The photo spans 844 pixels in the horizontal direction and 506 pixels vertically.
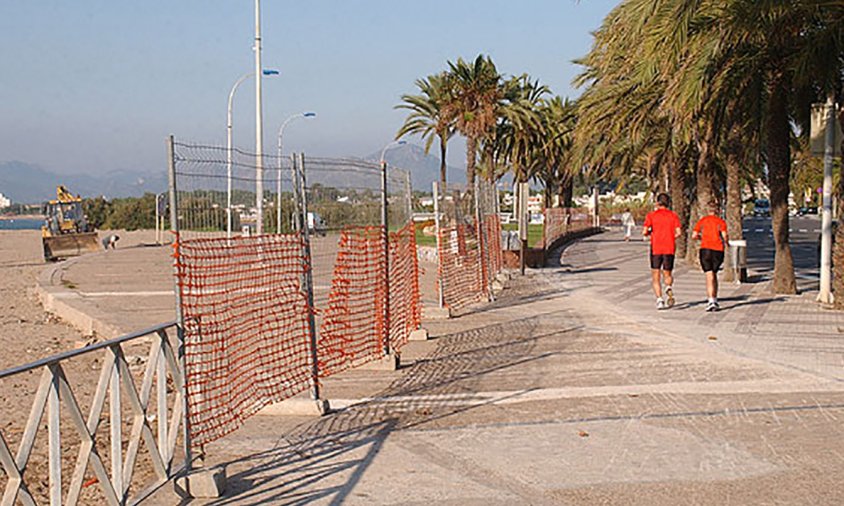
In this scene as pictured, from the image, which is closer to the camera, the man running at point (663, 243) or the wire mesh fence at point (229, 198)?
the wire mesh fence at point (229, 198)

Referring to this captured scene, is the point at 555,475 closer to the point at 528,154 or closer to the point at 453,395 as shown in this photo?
the point at 453,395

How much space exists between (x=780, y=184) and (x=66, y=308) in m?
13.2

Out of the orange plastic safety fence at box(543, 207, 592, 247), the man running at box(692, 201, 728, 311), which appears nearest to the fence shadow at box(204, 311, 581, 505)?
the man running at box(692, 201, 728, 311)

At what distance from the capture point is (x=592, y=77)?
27141 mm

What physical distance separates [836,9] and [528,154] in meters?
35.5

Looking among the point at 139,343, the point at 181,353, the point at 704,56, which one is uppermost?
the point at 704,56

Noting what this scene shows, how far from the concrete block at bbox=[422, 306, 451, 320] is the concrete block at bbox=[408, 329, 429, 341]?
2.37m

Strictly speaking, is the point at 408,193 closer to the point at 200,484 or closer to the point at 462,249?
the point at 462,249

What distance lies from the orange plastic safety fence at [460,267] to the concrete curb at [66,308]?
5.63 m

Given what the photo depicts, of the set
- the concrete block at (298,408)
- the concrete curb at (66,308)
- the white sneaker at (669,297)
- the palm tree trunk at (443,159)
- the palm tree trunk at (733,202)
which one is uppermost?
the palm tree trunk at (443,159)

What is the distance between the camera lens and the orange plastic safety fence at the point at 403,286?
1277 centimetres

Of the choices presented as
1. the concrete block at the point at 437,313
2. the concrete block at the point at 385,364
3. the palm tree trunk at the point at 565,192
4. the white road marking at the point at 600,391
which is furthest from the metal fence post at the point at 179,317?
the palm tree trunk at the point at 565,192

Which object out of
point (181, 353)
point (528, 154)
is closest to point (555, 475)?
point (181, 353)

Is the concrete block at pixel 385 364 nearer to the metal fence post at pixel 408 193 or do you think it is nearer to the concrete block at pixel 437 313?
the metal fence post at pixel 408 193
